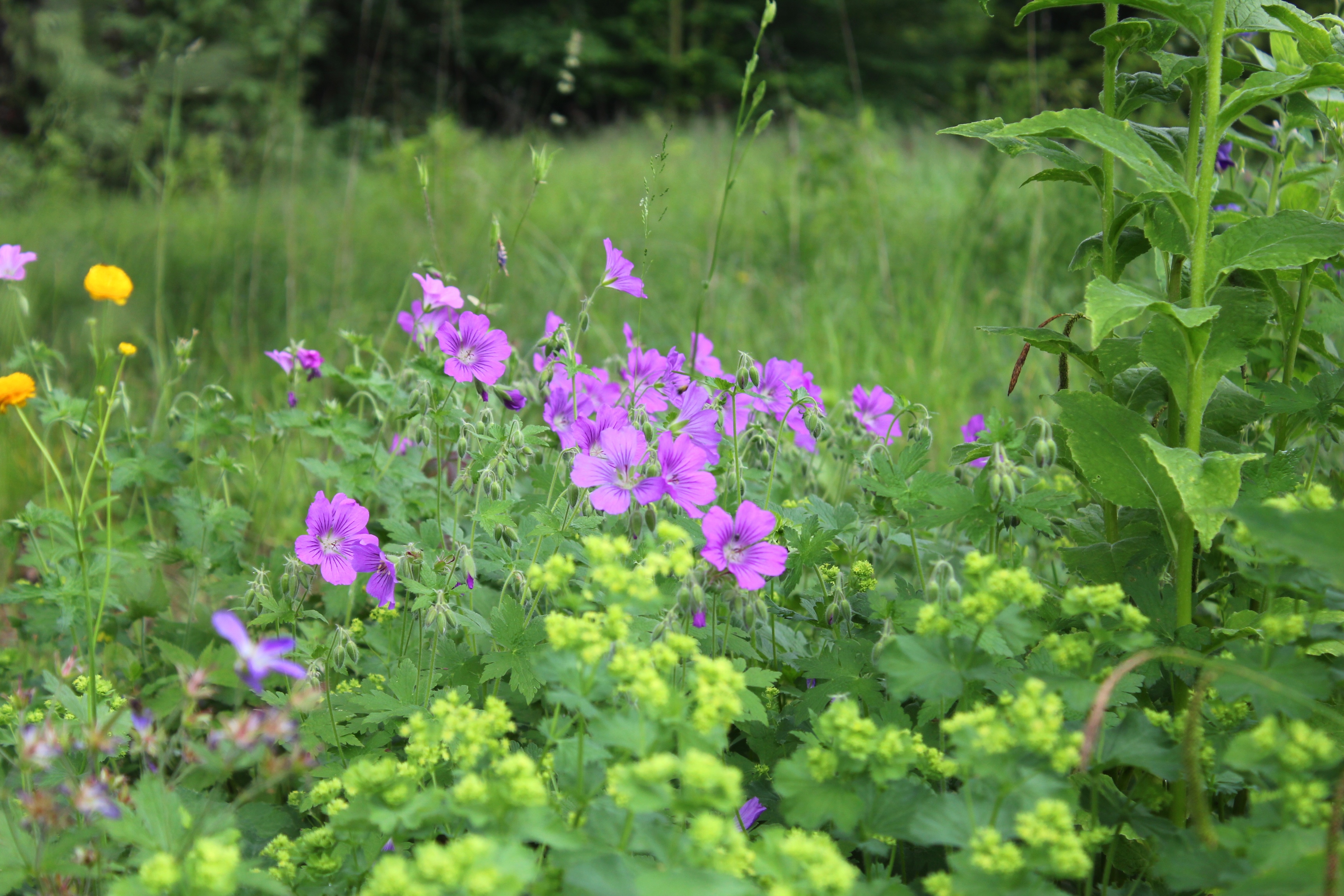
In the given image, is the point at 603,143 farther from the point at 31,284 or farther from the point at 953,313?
the point at 953,313

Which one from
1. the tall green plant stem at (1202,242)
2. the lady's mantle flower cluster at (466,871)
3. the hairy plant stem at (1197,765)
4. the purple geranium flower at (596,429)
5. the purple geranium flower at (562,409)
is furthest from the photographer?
the purple geranium flower at (562,409)

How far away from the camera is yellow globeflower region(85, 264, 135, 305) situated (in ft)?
5.36

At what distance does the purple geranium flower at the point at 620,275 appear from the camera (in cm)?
159

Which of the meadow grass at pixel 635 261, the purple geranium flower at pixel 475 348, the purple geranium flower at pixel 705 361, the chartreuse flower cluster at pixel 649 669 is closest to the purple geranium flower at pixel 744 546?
the chartreuse flower cluster at pixel 649 669

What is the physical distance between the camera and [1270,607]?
3.99 feet

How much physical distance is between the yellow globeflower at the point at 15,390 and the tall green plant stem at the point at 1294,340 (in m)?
1.96

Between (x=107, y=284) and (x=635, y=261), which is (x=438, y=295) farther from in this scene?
(x=635, y=261)

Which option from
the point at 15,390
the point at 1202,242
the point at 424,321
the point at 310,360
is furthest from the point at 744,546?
the point at 15,390

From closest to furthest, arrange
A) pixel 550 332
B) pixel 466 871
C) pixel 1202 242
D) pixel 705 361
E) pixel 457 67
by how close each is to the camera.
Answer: pixel 466 871 < pixel 1202 242 < pixel 550 332 < pixel 705 361 < pixel 457 67

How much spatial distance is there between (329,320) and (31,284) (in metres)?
2.07

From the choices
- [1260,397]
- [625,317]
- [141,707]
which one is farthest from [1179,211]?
[625,317]

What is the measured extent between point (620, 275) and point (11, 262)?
4.14ft

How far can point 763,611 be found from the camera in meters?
1.27

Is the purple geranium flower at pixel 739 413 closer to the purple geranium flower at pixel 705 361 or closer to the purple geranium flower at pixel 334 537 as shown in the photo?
the purple geranium flower at pixel 705 361
